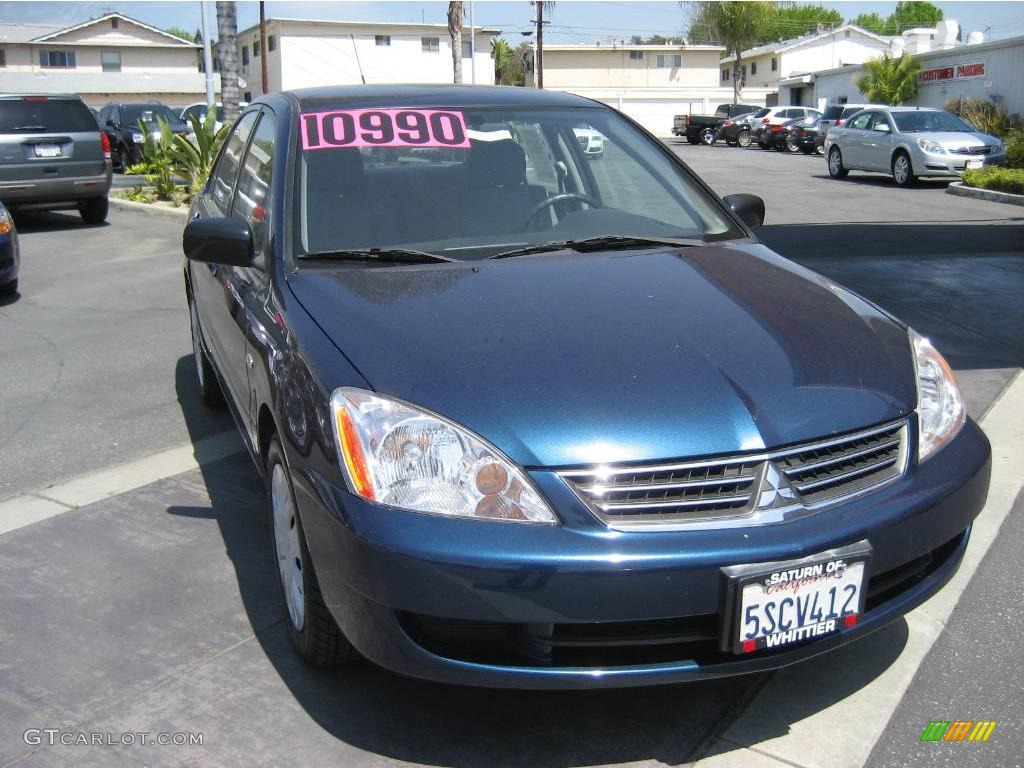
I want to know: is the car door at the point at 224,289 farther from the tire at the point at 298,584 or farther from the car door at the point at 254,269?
the tire at the point at 298,584

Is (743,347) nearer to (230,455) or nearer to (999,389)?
(230,455)

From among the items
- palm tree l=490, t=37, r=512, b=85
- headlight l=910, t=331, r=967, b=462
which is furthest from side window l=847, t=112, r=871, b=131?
palm tree l=490, t=37, r=512, b=85

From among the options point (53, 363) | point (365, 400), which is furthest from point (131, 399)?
point (365, 400)

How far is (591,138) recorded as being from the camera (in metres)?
4.34

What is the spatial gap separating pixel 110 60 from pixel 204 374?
6290 centimetres

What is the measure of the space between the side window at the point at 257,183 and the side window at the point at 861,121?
62.4 feet

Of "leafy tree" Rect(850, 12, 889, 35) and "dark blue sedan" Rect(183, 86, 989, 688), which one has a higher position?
"leafy tree" Rect(850, 12, 889, 35)

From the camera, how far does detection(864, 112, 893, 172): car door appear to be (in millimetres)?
20500

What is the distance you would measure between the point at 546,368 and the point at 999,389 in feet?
13.0

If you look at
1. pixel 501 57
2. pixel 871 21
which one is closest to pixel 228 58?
pixel 501 57

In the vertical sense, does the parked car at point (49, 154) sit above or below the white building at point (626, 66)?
below

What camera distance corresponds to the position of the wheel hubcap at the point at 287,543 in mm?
3066

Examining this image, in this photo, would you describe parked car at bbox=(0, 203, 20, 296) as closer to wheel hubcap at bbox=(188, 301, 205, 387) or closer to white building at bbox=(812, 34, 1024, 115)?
wheel hubcap at bbox=(188, 301, 205, 387)

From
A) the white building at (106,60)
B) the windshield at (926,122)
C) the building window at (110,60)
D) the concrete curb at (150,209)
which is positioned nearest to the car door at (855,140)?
the windshield at (926,122)
